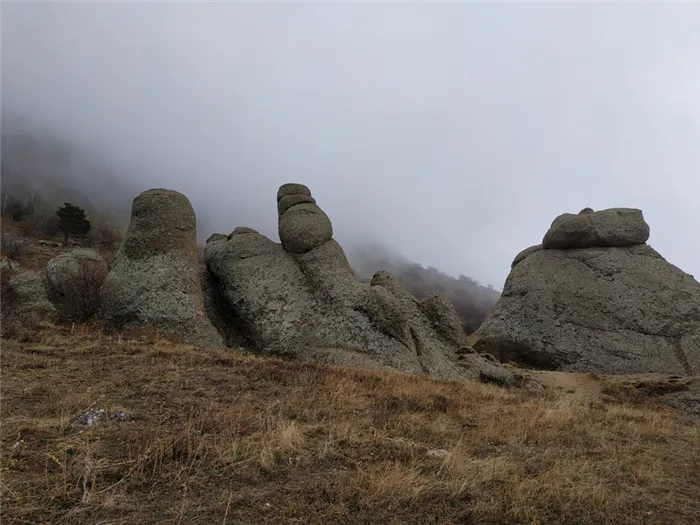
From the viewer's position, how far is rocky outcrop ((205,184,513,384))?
1695 cm

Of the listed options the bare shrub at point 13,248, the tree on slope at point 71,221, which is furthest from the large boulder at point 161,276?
the tree on slope at point 71,221

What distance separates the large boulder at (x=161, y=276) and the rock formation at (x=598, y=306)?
15.8 m

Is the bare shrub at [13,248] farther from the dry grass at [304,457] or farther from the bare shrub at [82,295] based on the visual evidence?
the dry grass at [304,457]

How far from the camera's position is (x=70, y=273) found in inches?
749

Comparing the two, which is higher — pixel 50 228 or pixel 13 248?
pixel 50 228

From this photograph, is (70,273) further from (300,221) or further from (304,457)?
(304,457)

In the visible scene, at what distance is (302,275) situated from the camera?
19125 mm

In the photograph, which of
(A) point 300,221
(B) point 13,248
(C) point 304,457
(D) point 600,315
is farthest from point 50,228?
(C) point 304,457

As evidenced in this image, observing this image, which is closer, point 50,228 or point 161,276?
point 161,276

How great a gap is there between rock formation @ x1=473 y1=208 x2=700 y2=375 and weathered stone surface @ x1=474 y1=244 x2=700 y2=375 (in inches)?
1.7

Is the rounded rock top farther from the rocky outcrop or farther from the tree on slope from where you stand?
the tree on slope

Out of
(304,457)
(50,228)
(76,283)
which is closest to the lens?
(304,457)

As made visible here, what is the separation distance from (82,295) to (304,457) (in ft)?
50.2

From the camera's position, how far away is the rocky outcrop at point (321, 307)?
55.6 ft
